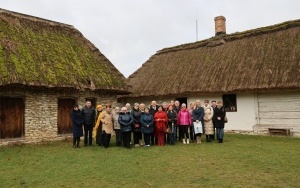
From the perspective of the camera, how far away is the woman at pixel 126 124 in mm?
10429

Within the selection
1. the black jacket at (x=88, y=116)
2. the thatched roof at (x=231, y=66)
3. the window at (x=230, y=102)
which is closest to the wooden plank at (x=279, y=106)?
the thatched roof at (x=231, y=66)

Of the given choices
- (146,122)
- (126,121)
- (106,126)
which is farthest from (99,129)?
(146,122)

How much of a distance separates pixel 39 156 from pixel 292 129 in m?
10.5

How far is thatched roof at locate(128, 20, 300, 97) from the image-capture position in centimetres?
1427

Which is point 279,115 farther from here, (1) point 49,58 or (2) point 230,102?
(1) point 49,58

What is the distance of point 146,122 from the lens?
34.8ft

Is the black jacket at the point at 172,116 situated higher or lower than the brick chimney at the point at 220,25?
lower

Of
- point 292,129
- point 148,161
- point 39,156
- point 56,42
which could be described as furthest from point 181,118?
point 56,42

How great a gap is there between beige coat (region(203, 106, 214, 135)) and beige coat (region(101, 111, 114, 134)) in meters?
3.44

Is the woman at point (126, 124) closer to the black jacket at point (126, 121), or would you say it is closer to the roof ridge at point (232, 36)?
the black jacket at point (126, 121)

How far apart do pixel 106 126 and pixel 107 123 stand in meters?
0.11

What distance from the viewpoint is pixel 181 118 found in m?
11.1

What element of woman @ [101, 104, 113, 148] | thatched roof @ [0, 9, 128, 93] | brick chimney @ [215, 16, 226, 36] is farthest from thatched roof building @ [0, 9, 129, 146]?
brick chimney @ [215, 16, 226, 36]

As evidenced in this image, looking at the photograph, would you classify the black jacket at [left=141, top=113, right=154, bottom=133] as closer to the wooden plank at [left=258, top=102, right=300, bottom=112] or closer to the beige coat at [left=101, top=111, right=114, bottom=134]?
the beige coat at [left=101, top=111, right=114, bottom=134]
